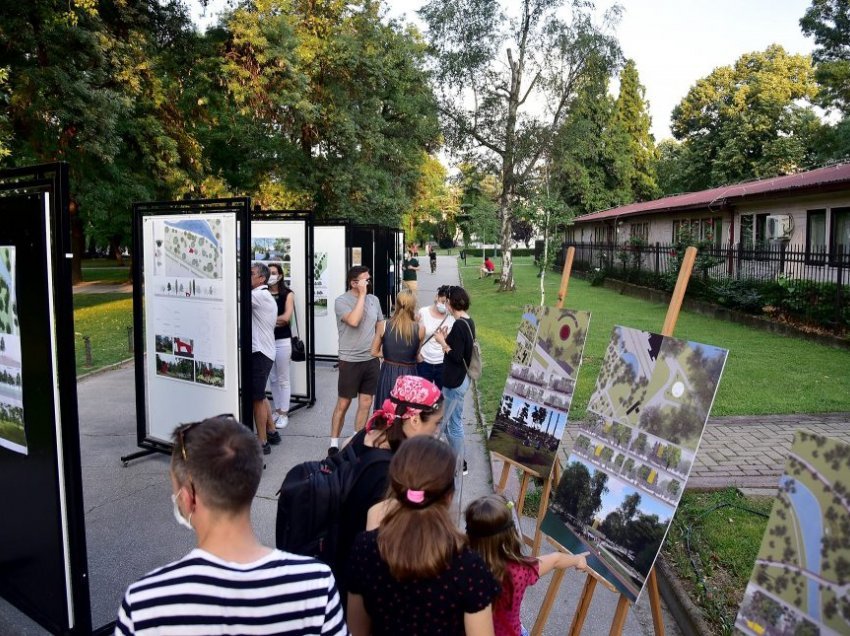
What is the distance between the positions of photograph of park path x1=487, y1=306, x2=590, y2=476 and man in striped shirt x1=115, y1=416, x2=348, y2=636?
354 centimetres

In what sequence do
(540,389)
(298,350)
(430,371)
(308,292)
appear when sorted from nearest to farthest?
1. (540,389)
2. (430,371)
3. (298,350)
4. (308,292)

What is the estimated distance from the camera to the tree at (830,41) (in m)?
32.6

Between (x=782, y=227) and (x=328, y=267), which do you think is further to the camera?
(x=782, y=227)

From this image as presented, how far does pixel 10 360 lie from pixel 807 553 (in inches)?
167

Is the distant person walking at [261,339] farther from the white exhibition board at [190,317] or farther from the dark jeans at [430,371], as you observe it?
the dark jeans at [430,371]

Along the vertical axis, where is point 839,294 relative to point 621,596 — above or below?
above

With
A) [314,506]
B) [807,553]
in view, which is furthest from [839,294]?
[314,506]

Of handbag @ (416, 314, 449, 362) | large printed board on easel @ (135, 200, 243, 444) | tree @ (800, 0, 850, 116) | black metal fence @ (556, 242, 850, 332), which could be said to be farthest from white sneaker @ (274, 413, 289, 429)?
tree @ (800, 0, 850, 116)

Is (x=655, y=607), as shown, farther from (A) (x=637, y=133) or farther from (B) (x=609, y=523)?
(A) (x=637, y=133)

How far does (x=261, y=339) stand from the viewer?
24.3 feet

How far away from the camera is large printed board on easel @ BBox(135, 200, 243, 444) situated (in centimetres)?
658

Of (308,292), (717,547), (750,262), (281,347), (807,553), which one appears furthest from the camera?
(750,262)

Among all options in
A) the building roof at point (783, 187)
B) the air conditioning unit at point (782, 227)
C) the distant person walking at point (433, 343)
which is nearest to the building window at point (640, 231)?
the building roof at point (783, 187)

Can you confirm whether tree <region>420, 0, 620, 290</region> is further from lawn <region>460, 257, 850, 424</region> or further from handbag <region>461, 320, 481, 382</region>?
handbag <region>461, 320, 481, 382</region>
